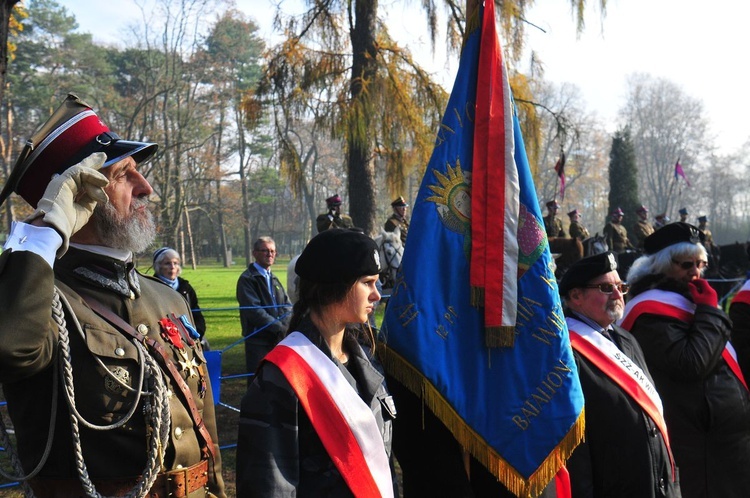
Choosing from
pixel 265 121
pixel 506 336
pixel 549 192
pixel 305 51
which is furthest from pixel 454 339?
pixel 549 192

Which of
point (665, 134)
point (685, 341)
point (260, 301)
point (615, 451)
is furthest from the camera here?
point (665, 134)

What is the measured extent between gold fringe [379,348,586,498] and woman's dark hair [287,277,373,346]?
533 mm

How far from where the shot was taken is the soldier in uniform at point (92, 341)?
6.44ft

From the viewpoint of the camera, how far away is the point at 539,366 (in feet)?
9.85

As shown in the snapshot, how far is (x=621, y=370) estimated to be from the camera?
3.34 meters

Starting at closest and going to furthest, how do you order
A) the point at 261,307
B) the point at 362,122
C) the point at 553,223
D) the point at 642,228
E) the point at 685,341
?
the point at 685,341 < the point at 261,307 < the point at 362,122 < the point at 553,223 < the point at 642,228

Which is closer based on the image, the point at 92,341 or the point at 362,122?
the point at 92,341

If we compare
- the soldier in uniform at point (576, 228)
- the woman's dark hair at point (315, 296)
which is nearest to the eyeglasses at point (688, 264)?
the woman's dark hair at point (315, 296)

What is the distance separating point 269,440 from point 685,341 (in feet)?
8.55

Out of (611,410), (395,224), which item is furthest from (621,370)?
(395,224)

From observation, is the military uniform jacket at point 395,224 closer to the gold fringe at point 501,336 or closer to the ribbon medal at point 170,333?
the gold fringe at point 501,336

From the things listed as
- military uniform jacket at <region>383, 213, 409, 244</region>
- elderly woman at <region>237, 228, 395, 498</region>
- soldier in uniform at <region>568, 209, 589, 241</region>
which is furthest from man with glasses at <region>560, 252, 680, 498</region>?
soldier in uniform at <region>568, 209, 589, 241</region>

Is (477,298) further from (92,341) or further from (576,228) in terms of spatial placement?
(576,228)

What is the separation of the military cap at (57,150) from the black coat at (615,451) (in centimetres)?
223
